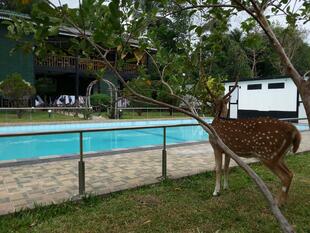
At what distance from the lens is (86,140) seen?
7973 millimetres

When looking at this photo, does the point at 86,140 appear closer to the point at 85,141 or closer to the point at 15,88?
the point at 85,141

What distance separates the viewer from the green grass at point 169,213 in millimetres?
3250

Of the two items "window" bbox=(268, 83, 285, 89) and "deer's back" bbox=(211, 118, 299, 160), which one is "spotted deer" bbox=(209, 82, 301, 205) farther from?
"window" bbox=(268, 83, 285, 89)

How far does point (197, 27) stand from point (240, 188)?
104 inches

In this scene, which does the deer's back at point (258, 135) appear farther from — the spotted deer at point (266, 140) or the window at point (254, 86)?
the window at point (254, 86)

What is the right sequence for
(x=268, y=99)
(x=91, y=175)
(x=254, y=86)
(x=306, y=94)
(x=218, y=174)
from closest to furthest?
(x=306, y=94)
(x=218, y=174)
(x=91, y=175)
(x=268, y=99)
(x=254, y=86)

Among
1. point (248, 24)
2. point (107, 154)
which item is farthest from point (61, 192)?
point (248, 24)

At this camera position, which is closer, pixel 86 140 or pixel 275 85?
pixel 86 140

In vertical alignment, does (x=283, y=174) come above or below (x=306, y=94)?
below

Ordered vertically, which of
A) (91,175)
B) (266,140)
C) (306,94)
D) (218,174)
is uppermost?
(306,94)

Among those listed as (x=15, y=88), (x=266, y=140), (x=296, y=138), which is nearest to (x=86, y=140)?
(x=266, y=140)

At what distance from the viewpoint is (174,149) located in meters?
8.15

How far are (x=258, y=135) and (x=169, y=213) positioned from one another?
1.40 metres

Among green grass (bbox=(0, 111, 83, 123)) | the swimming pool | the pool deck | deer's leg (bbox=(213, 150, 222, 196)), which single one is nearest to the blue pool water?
the swimming pool
